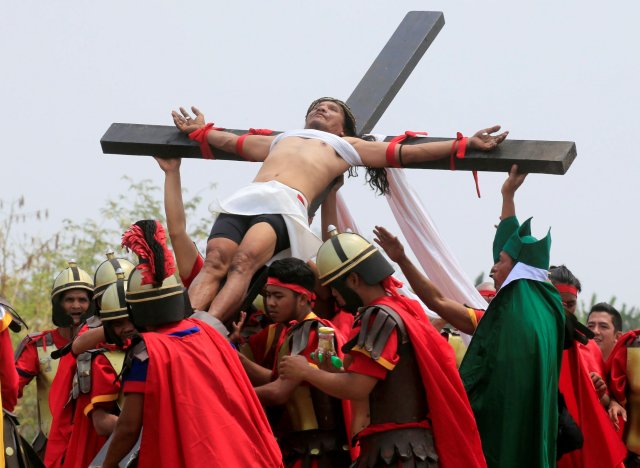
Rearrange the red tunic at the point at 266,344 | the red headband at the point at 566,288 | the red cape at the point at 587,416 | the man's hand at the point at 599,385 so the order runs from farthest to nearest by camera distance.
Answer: the red headband at the point at 566,288 < the man's hand at the point at 599,385 < the red cape at the point at 587,416 < the red tunic at the point at 266,344

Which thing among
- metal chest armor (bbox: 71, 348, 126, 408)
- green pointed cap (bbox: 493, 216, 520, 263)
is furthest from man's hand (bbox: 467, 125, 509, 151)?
metal chest armor (bbox: 71, 348, 126, 408)

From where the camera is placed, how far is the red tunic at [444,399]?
243 inches

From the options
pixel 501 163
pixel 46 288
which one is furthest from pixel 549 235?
pixel 46 288

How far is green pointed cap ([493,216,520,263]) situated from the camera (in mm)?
7547

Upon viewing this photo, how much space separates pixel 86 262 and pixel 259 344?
1032cm

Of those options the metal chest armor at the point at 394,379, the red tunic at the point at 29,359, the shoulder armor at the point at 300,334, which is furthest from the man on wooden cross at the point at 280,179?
the red tunic at the point at 29,359

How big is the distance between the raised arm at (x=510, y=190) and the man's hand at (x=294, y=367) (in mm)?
1868

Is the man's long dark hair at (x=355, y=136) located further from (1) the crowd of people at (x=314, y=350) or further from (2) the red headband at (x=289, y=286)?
(2) the red headband at (x=289, y=286)

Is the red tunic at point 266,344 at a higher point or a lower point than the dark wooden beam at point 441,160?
lower

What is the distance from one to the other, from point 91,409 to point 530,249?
2.34 metres

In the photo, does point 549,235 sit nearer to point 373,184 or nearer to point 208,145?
point 373,184

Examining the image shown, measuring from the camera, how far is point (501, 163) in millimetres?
7926

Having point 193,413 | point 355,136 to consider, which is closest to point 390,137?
point 355,136

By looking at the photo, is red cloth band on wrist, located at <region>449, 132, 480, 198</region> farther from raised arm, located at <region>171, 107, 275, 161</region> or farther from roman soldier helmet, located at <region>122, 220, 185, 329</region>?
roman soldier helmet, located at <region>122, 220, 185, 329</region>
